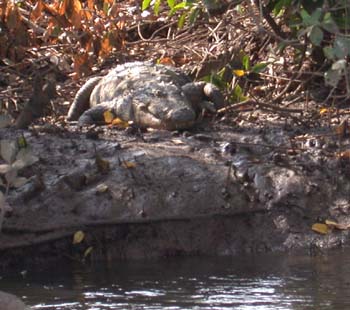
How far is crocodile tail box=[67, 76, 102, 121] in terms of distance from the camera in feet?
29.9

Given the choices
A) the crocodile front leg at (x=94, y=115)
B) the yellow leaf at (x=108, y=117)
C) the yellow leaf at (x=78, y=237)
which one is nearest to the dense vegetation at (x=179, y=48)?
the crocodile front leg at (x=94, y=115)

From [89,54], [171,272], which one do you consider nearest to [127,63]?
[89,54]

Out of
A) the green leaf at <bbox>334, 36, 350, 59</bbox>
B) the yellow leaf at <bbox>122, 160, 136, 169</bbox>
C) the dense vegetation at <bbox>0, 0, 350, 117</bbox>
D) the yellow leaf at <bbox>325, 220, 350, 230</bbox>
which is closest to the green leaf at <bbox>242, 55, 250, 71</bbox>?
the dense vegetation at <bbox>0, 0, 350, 117</bbox>

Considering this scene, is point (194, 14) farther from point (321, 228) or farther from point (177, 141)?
point (321, 228)

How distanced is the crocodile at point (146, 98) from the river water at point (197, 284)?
187 centimetres

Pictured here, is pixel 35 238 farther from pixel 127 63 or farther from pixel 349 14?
pixel 127 63

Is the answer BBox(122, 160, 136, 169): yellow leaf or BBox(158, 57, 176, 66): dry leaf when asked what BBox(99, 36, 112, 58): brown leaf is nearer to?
BBox(158, 57, 176, 66): dry leaf

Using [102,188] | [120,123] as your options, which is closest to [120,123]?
[120,123]

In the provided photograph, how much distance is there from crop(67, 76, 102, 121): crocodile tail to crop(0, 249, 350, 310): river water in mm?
2563

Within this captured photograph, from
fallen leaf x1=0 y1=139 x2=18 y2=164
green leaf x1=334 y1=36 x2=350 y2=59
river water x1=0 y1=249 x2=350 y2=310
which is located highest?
green leaf x1=334 y1=36 x2=350 y2=59

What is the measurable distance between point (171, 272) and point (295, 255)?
0.90 meters

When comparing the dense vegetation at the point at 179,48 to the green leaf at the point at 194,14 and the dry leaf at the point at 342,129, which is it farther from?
the dry leaf at the point at 342,129

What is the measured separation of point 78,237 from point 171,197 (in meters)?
0.76

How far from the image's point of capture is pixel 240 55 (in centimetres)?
940
